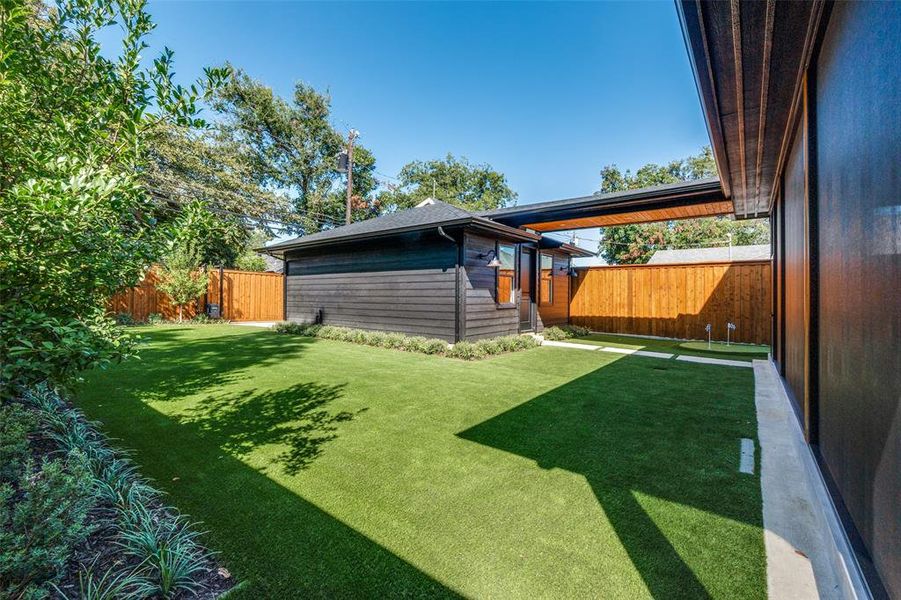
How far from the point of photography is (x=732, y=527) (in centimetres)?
203

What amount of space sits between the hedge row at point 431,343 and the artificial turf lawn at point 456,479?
6.97 ft

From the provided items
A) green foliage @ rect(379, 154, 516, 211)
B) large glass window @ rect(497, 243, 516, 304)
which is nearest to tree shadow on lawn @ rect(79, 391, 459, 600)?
large glass window @ rect(497, 243, 516, 304)

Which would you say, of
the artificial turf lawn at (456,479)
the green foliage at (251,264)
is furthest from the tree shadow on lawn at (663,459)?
the green foliage at (251,264)

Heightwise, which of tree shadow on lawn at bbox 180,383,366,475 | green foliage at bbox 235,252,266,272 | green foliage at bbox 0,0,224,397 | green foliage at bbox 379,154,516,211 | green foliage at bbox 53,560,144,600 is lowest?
tree shadow on lawn at bbox 180,383,366,475

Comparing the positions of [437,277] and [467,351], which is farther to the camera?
[437,277]

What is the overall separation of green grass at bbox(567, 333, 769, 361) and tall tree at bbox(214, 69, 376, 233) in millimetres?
19365

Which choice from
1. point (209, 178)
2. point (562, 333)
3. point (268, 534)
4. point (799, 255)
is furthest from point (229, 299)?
point (799, 255)

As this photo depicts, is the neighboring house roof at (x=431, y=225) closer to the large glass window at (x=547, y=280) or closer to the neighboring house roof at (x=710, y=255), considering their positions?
the large glass window at (x=547, y=280)

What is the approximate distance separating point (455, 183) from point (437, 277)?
26400 mm

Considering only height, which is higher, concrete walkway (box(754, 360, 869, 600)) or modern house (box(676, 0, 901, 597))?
modern house (box(676, 0, 901, 597))

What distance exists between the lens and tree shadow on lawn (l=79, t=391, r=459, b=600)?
1.61 m

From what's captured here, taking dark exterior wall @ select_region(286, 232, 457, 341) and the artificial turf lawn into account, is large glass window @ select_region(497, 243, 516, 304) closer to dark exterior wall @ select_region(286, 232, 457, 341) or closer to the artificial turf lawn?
dark exterior wall @ select_region(286, 232, 457, 341)

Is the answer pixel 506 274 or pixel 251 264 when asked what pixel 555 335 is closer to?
pixel 506 274

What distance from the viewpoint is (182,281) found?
1281cm
